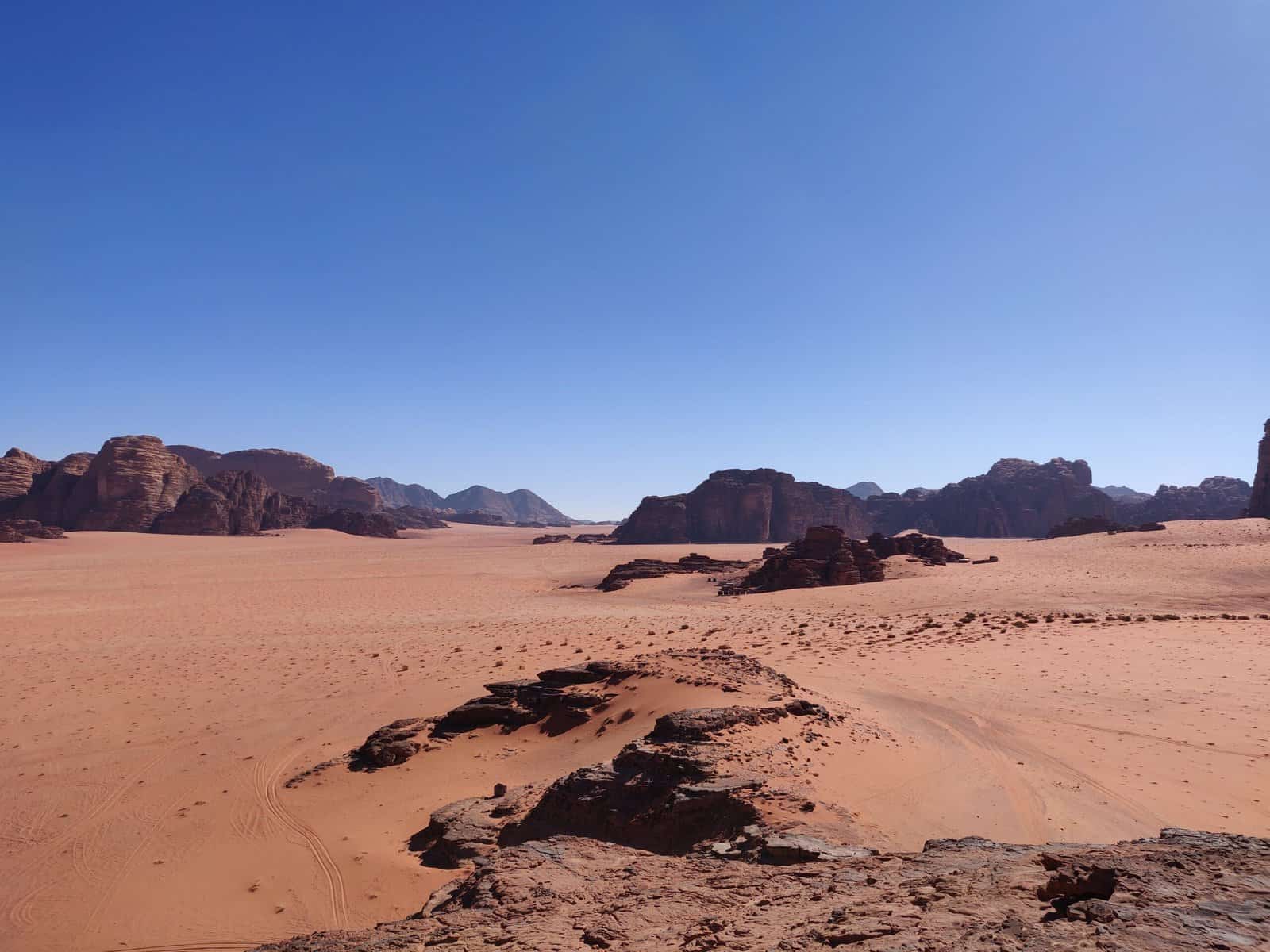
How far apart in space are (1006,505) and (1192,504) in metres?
21.2

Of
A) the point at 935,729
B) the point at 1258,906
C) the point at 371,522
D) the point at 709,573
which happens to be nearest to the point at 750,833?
the point at 1258,906

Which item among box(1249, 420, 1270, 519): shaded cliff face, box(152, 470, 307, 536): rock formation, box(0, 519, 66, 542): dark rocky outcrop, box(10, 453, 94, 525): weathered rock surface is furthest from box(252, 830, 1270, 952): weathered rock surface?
box(10, 453, 94, 525): weathered rock surface

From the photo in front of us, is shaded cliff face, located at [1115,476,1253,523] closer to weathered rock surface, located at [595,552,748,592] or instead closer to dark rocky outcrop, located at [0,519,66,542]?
weathered rock surface, located at [595,552,748,592]

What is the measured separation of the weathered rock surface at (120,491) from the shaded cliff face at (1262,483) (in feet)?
321

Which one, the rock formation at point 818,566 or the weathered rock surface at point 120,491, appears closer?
the rock formation at point 818,566

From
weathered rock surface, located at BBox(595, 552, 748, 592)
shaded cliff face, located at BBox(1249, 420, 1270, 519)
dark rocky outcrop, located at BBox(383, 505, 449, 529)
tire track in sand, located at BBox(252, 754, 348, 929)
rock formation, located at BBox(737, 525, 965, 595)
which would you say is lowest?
tire track in sand, located at BBox(252, 754, 348, 929)

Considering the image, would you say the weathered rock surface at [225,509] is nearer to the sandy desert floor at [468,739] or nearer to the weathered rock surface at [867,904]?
the sandy desert floor at [468,739]

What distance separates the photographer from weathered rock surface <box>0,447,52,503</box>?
74.2 metres

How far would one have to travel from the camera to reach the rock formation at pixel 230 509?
72.4 m

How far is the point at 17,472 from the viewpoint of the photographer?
7631 cm

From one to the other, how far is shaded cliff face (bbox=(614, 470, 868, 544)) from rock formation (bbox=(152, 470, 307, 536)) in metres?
41.3

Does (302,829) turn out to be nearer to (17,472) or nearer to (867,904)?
(867,904)

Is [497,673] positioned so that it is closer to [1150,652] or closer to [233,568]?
[1150,652]

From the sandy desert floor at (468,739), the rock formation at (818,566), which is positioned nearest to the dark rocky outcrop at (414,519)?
the rock formation at (818,566)
